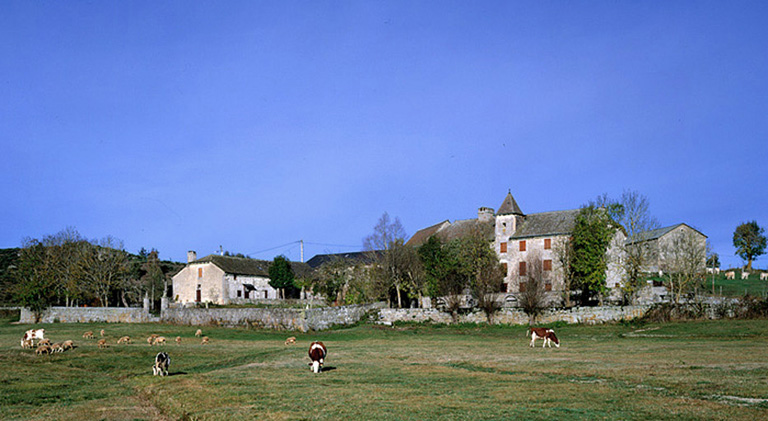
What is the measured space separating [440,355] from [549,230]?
46.5m

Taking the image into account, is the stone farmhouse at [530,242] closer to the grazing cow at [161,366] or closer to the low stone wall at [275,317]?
the low stone wall at [275,317]

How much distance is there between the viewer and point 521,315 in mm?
58250

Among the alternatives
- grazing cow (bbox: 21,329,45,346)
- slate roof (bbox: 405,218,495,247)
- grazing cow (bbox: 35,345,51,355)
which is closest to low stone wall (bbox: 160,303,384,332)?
slate roof (bbox: 405,218,495,247)

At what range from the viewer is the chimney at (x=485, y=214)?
85250 mm

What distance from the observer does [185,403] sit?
1917cm

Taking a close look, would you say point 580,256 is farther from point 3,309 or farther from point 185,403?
point 3,309

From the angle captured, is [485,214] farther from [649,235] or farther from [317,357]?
[317,357]

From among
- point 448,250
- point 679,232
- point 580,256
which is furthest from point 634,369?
point 679,232

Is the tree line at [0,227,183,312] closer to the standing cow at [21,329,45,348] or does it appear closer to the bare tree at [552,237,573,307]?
the standing cow at [21,329,45,348]

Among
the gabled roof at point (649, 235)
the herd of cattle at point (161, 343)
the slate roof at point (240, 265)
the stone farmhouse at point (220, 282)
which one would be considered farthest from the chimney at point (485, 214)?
the herd of cattle at point (161, 343)

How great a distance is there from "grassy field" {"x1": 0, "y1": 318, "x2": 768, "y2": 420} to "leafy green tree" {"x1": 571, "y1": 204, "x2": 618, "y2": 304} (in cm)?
2450

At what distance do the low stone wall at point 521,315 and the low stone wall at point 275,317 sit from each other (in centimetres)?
399

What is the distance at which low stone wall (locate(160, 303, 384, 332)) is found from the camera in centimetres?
5675

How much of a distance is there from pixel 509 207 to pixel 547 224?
559 centimetres
